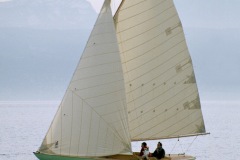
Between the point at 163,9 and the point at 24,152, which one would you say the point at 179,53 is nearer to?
the point at 163,9

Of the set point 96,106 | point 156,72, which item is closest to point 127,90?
point 156,72

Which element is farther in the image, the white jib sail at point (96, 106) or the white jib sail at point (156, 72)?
the white jib sail at point (156, 72)

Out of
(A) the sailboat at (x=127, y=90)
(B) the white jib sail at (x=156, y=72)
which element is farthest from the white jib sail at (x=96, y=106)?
(B) the white jib sail at (x=156, y=72)

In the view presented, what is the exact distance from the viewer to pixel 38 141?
95.9 meters

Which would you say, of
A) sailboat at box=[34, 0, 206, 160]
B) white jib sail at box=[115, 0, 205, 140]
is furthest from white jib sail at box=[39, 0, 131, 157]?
white jib sail at box=[115, 0, 205, 140]

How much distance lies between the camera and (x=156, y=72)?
131 ft

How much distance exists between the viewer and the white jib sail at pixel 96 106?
35.3 m

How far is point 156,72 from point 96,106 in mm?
5578

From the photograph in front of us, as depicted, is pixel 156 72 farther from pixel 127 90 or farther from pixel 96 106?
pixel 96 106

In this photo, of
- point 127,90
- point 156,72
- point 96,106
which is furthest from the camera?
point 156,72

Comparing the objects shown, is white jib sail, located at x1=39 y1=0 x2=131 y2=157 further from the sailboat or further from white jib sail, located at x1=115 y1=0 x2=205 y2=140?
white jib sail, located at x1=115 y1=0 x2=205 y2=140

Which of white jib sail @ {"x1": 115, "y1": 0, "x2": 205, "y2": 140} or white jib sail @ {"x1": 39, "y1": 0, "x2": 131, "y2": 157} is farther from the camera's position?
white jib sail @ {"x1": 115, "y1": 0, "x2": 205, "y2": 140}

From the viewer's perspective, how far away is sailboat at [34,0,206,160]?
116ft

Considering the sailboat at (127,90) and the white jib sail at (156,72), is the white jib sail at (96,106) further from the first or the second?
the white jib sail at (156,72)
